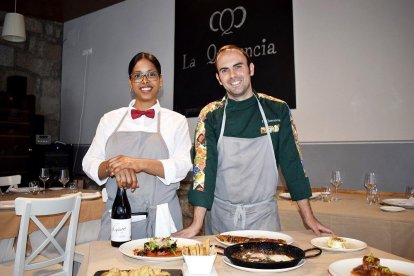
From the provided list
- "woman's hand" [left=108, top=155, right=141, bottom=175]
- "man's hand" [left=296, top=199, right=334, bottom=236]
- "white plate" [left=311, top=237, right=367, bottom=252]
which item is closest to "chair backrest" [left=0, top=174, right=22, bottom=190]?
"woman's hand" [left=108, top=155, right=141, bottom=175]

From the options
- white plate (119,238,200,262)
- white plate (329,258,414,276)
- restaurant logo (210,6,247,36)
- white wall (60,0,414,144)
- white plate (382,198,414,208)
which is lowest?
white plate (382,198,414,208)

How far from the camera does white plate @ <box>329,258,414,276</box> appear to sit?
1.03 meters

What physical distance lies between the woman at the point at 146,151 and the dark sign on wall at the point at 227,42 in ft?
8.29

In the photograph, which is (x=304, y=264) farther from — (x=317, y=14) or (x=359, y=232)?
(x=317, y=14)

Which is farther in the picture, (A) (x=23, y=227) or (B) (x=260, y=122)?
(A) (x=23, y=227)

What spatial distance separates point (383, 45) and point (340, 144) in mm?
1099

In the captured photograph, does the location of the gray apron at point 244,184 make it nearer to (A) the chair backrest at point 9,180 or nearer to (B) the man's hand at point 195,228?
(B) the man's hand at point 195,228

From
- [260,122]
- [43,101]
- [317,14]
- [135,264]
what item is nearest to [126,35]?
[43,101]

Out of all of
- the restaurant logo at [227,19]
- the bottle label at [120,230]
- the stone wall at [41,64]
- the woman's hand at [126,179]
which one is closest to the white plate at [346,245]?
the bottle label at [120,230]

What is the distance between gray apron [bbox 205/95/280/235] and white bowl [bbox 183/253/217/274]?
857 mm

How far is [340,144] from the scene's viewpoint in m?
3.95

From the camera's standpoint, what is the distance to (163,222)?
1.91 m

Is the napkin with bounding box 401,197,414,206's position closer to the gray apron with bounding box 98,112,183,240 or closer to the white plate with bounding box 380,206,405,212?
the white plate with bounding box 380,206,405,212

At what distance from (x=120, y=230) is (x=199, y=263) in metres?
0.48
